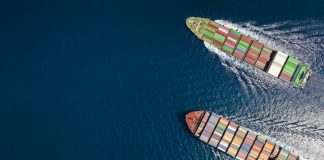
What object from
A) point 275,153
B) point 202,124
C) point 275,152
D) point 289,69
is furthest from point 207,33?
point 275,153

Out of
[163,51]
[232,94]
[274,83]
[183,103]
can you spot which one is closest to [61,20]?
[163,51]

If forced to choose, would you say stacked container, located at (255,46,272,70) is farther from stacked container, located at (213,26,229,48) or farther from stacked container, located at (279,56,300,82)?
stacked container, located at (213,26,229,48)

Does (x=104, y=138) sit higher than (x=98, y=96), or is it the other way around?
(x=98, y=96)

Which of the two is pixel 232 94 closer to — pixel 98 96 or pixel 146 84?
pixel 146 84

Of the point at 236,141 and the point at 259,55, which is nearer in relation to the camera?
the point at 236,141

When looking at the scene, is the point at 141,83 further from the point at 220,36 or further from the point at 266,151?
the point at 266,151

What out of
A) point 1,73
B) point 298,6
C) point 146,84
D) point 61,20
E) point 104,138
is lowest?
point 104,138

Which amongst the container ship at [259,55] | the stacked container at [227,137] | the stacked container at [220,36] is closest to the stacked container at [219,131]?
the stacked container at [227,137]

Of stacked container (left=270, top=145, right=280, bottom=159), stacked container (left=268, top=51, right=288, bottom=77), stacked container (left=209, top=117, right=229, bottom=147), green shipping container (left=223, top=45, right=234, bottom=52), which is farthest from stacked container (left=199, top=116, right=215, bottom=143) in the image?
stacked container (left=268, top=51, right=288, bottom=77)
